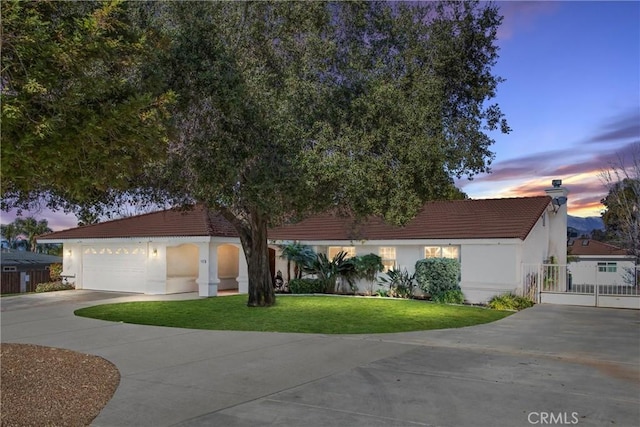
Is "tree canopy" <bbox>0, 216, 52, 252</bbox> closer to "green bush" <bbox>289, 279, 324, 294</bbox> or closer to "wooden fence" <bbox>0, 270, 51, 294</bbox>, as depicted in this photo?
"wooden fence" <bbox>0, 270, 51, 294</bbox>

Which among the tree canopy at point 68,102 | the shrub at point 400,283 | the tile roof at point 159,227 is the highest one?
the tree canopy at point 68,102

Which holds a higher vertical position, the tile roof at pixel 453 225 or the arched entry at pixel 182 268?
the tile roof at pixel 453 225

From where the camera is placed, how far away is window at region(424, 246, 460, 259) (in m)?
21.5

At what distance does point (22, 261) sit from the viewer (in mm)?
39750

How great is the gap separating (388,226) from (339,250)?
257cm

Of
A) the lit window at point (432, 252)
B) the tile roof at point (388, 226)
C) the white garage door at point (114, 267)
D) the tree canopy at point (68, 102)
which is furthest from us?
the white garage door at point (114, 267)

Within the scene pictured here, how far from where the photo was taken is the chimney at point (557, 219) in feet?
79.7

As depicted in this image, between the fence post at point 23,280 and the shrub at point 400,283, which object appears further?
the fence post at point 23,280

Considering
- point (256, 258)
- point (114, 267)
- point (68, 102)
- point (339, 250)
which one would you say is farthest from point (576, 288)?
point (68, 102)

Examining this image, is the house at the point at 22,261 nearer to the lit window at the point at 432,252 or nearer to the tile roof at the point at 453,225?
the tile roof at the point at 453,225

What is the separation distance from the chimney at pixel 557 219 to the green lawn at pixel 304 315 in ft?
29.7

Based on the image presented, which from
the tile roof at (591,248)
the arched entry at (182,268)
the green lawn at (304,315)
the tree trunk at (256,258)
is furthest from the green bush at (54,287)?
the tile roof at (591,248)

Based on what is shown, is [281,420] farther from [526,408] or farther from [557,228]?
[557,228]

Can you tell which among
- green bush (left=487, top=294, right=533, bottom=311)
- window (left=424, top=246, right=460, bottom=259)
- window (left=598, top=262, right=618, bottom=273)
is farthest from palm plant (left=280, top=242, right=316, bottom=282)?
window (left=598, top=262, right=618, bottom=273)
